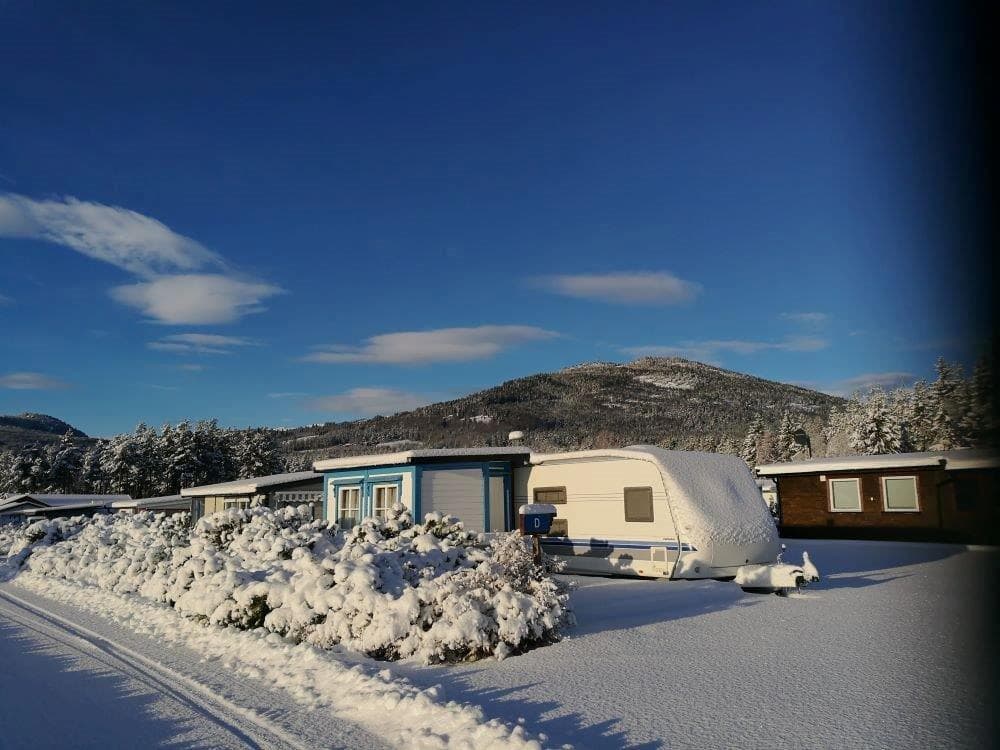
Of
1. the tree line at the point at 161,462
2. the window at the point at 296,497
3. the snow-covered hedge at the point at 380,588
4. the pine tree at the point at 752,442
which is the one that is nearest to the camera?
the snow-covered hedge at the point at 380,588

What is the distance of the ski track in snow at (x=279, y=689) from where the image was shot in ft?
18.9

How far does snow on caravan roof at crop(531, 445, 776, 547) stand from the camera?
45.5 ft

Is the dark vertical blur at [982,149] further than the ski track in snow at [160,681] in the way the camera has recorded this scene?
No

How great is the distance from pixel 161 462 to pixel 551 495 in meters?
60.6

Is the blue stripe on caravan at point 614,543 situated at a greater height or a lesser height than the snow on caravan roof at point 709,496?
lesser

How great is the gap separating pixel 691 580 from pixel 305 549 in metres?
7.40

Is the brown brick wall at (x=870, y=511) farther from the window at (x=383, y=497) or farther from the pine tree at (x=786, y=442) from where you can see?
the pine tree at (x=786, y=442)

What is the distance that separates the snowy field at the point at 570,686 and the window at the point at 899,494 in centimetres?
1192

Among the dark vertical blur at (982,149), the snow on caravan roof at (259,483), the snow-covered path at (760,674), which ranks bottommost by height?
the snow-covered path at (760,674)

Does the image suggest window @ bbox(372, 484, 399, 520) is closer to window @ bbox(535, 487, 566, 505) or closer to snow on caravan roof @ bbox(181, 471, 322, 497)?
window @ bbox(535, 487, 566, 505)

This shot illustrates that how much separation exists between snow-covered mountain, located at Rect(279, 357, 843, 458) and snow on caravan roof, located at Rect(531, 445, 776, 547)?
54.6 meters

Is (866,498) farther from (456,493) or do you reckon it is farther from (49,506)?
(49,506)

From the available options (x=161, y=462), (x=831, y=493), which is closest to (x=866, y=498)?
(x=831, y=493)

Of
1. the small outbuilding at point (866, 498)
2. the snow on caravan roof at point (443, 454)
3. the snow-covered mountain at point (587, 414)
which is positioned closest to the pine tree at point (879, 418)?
the snow on caravan roof at point (443, 454)
